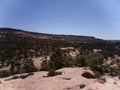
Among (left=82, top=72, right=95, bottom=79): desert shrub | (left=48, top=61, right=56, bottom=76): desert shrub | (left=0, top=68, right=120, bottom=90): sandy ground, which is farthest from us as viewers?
(left=48, top=61, right=56, bottom=76): desert shrub

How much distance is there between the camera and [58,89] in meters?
46.5

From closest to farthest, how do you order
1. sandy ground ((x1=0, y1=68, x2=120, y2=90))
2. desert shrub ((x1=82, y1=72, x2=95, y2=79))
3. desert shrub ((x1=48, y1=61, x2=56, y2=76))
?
sandy ground ((x1=0, y1=68, x2=120, y2=90)), desert shrub ((x1=82, y1=72, x2=95, y2=79)), desert shrub ((x1=48, y1=61, x2=56, y2=76))

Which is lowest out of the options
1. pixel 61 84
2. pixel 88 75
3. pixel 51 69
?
pixel 51 69

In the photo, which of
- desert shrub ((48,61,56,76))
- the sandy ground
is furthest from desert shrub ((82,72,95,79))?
desert shrub ((48,61,56,76))

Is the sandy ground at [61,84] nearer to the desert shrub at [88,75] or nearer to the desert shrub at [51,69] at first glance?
the desert shrub at [88,75]

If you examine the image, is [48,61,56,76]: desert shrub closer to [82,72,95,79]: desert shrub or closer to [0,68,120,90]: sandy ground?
[0,68,120,90]: sandy ground

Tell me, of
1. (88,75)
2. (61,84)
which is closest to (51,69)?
(88,75)

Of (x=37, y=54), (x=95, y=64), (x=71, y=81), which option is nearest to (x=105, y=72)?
(x=95, y=64)

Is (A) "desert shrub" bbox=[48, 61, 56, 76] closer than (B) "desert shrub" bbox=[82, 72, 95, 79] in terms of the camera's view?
No

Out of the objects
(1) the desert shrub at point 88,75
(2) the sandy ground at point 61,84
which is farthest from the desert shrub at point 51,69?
(1) the desert shrub at point 88,75

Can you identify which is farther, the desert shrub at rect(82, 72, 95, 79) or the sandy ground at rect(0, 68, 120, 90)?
the desert shrub at rect(82, 72, 95, 79)

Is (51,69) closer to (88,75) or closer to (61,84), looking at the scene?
(88,75)

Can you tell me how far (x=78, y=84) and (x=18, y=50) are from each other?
374 feet

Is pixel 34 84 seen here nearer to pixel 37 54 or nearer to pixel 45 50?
pixel 37 54
